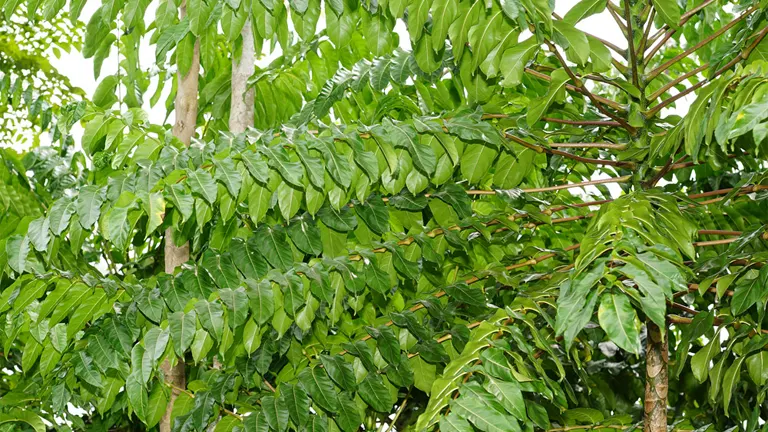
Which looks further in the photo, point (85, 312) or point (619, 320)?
point (85, 312)

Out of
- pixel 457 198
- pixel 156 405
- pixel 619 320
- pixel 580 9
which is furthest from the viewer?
pixel 156 405

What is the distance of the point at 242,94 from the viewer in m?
1.77

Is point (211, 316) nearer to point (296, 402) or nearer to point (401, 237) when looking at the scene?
point (296, 402)

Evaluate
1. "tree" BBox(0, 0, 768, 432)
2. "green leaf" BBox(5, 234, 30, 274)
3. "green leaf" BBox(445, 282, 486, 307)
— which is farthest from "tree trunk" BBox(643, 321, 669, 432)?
"green leaf" BBox(5, 234, 30, 274)

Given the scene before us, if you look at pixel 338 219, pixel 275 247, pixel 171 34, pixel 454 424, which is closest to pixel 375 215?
pixel 338 219

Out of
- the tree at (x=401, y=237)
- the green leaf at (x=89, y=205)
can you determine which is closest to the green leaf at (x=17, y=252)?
the tree at (x=401, y=237)

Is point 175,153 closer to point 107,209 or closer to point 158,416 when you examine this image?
point 107,209

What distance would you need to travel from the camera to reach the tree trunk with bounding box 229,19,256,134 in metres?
1.78

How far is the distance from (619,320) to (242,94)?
1.10 metres

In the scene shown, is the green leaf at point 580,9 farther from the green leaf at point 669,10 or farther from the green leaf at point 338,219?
the green leaf at point 338,219

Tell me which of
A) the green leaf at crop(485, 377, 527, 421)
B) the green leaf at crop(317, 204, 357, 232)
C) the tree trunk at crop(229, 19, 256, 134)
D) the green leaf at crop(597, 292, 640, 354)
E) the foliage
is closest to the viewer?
the green leaf at crop(597, 292, 640, 354)

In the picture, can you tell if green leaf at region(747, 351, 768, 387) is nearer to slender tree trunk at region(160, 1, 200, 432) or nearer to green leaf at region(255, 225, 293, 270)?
green leaf at region(255, 225, 293, 270)

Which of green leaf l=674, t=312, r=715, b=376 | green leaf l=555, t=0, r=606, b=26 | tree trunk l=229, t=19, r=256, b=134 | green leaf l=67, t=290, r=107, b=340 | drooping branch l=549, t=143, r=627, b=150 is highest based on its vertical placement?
tree trunk l=229, t=19, r=256, b=134

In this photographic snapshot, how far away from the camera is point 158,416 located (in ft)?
5.20
